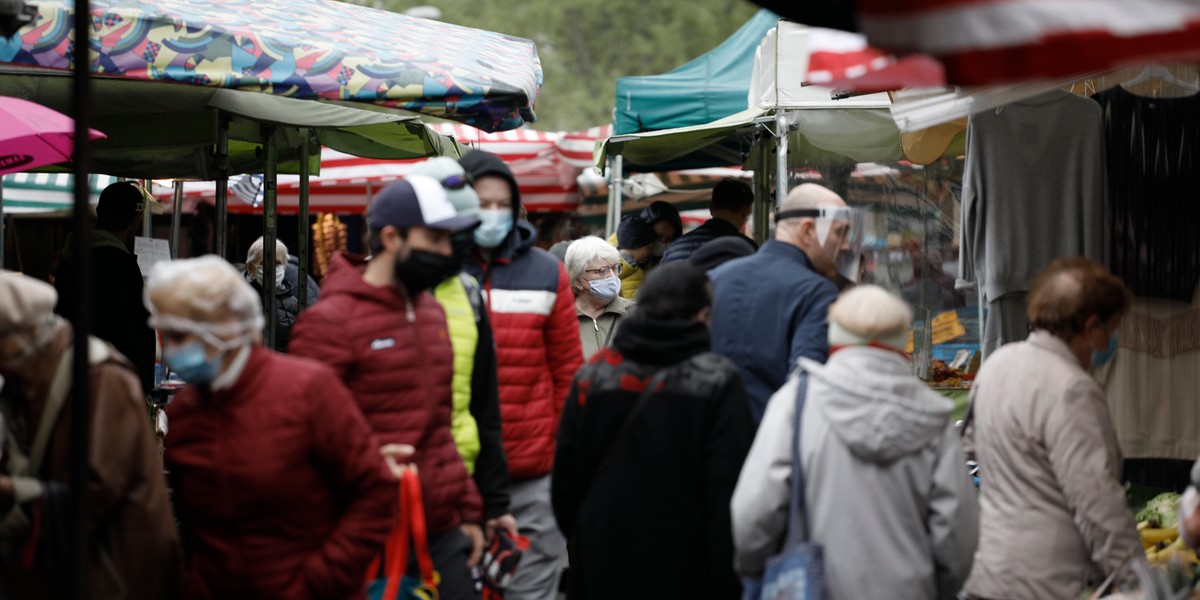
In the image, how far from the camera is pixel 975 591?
5.04 meters

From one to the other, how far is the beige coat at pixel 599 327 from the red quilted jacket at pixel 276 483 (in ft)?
12.6

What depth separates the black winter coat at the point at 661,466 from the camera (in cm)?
453

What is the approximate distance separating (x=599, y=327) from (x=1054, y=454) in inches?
139

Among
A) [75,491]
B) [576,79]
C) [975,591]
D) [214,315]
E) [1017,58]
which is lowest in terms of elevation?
[975,591]

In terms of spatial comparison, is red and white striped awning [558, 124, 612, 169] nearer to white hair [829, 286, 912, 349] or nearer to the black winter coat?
the black winter coat

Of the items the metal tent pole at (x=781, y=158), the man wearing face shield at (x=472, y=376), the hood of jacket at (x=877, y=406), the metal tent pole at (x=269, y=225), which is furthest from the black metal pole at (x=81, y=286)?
the metal tent pole at (x=781, y=158)

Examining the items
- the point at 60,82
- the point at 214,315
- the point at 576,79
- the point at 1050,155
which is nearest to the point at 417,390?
the point at 214,315

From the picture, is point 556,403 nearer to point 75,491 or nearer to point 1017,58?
point 75,491

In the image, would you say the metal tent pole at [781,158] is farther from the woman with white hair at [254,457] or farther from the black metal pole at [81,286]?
the black metal pole at [81,286]

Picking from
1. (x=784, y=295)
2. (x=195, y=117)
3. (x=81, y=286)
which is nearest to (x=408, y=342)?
(x=81, y=286)

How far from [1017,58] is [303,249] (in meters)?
7.21

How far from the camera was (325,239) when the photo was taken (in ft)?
59.2

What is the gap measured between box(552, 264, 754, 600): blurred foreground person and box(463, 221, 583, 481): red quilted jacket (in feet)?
2.38

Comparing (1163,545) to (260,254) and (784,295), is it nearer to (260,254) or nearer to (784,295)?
(784,295)
